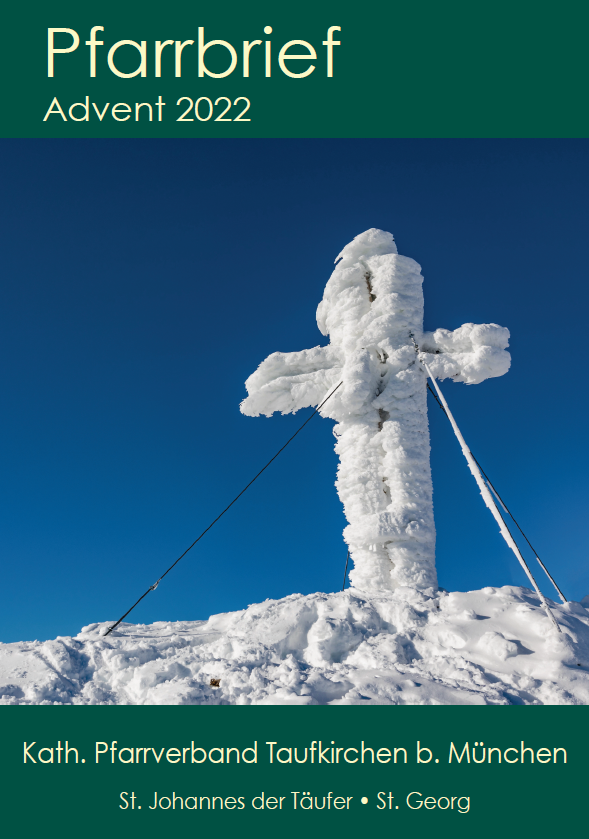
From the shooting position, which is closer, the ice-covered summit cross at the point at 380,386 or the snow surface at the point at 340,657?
the snow surface at the point at 340,657

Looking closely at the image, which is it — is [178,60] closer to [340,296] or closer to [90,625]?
[340,296]

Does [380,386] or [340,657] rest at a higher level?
[380,386]

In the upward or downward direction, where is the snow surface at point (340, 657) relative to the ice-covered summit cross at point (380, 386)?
downward

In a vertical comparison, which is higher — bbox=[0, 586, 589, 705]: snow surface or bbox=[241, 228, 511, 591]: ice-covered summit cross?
bbox=[241, 228, 511, 591]: ice-covered summit cross

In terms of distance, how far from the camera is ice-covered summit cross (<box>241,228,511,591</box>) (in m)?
10.8

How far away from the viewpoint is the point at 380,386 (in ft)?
40.4

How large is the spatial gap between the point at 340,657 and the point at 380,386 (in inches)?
244

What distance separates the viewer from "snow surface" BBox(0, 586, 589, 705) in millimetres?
6640

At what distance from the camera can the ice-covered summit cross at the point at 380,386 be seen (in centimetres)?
1084

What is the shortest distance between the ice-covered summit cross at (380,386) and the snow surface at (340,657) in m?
1.31

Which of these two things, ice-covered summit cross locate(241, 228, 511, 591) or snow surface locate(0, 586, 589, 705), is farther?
ice-covered summit cross locate(241, 228, 511, 591)

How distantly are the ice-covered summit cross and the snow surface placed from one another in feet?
4.31

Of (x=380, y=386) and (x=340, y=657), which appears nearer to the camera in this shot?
(x=340, y=657)

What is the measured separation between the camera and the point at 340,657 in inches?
320
